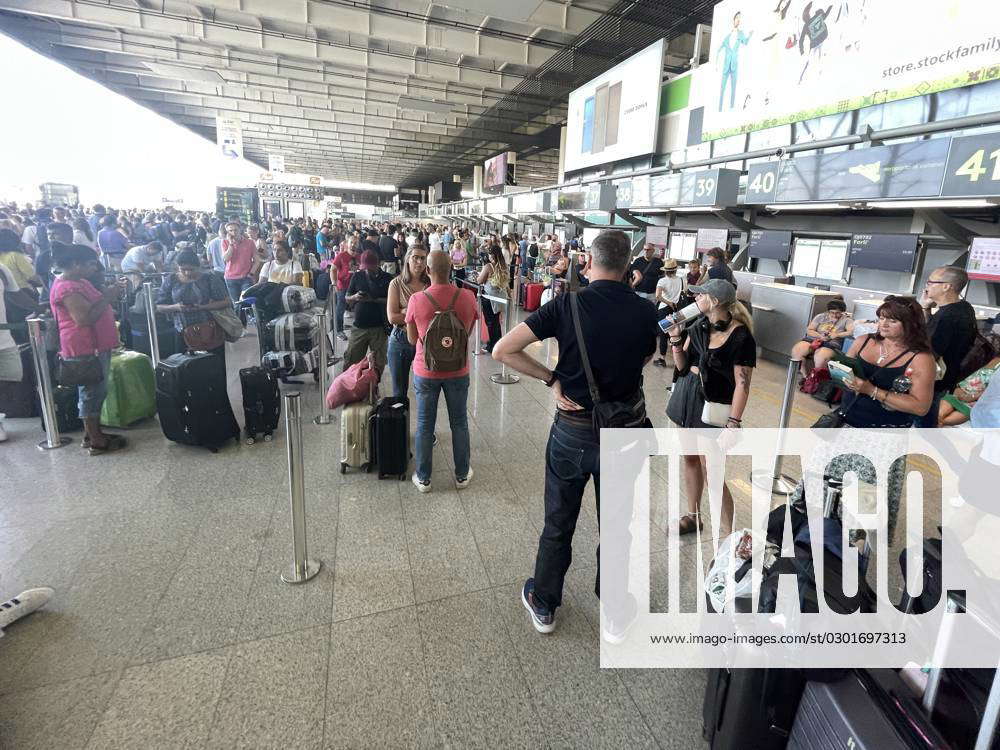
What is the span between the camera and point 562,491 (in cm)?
222

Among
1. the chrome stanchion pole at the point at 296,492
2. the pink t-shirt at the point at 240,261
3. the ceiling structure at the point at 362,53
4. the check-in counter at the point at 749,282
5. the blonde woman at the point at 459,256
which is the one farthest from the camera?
the blonde woman at the point at 459,256

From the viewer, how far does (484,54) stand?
38.6 feet

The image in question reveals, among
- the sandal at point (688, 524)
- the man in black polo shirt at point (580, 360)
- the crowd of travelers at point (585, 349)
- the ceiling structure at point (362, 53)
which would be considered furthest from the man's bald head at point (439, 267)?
the ceiling structure at point (362, 53)

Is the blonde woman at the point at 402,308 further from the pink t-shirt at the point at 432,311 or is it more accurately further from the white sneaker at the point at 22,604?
the white sneaker at the point at 22,604

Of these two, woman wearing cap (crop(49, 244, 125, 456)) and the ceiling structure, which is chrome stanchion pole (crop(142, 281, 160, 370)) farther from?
the ceiling structure

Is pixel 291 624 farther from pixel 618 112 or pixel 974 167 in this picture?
pixel 618 112

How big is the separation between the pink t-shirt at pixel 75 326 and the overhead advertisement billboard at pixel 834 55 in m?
9.34

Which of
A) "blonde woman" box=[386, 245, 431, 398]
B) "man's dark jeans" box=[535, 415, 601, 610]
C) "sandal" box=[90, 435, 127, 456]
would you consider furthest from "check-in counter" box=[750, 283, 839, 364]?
"sandal" box=[90, 435, 127, 456]

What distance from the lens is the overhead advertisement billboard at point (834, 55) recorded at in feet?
19.4

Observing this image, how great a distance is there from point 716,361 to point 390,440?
2.34 m

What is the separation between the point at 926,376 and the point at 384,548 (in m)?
3.00

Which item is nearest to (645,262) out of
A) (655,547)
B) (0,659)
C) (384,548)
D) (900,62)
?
(900,62)

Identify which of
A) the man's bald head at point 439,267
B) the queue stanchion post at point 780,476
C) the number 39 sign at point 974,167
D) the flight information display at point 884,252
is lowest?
the queue stanchion post at point 780,476

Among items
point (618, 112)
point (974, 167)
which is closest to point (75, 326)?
point (974, 167)
